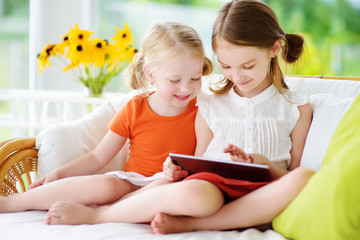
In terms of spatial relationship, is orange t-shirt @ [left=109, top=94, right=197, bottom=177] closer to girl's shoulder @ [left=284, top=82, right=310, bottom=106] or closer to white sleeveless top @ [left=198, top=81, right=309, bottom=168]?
white sleeveless top @ [left=198, top=81, right=309, bottom=168]

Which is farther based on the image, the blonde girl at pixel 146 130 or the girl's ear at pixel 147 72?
the girl's ear at pixel 147 72

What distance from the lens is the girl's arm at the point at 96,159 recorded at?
63.7 inches

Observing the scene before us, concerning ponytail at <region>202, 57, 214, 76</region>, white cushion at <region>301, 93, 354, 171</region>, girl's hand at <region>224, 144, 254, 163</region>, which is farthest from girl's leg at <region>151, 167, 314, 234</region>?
ponytail at <region>202, 57, 214, 76</region>

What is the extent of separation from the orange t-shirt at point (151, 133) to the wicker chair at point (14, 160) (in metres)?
0.30

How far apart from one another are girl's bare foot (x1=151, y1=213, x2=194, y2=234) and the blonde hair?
554 mm

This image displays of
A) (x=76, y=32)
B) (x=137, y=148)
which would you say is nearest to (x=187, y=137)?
(x=137, y=148)

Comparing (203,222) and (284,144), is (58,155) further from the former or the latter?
(284,144)

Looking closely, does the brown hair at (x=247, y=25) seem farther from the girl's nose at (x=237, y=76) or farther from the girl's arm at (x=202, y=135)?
the girl's arm at (x=202, y=135)

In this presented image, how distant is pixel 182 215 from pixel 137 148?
0.49 metres

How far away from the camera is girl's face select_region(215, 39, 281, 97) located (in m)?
1.42

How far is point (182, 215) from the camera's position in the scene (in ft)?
4.15

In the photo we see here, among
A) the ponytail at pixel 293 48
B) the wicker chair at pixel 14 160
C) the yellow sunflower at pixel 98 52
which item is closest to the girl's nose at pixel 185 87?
the ponytail at pixel 293 48

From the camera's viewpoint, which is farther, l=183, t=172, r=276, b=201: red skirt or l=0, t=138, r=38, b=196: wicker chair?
l=0, t=138, r=38, b=196: wicker chair

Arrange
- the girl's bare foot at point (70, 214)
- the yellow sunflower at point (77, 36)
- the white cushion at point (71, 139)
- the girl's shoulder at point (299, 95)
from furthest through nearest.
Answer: the yellow sunflower at point (77, 36)
the white cushion at point (71, 139)
the girl's shoulder at point (299, 95)
the girl's bare foot at point (70, 214)
